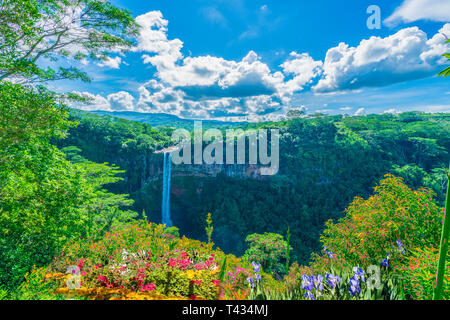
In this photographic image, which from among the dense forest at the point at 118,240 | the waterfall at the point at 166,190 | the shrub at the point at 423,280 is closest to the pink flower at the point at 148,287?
the dense forest at the point at 118,240

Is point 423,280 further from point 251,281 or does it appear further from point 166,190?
point 166,190

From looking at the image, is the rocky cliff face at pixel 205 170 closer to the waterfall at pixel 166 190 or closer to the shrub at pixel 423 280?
the waterfall at pixel 166 190

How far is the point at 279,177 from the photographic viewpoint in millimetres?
35406

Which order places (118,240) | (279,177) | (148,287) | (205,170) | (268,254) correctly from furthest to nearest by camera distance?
1. (205,170)
2. (279,177)
3. (268,254)
4. (118,240)
5. (148,287)

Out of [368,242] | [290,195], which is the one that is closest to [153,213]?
[290,195]

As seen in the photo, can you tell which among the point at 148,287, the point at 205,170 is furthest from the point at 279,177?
the point at 148,287

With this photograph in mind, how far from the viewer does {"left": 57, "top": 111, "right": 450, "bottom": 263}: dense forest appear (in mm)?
32469

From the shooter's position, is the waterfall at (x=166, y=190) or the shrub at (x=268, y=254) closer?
the shrub at (x=268, y=254)

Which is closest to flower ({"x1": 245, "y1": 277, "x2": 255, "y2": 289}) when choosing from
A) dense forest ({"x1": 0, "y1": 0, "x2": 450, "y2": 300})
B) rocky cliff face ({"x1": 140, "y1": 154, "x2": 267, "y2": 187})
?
dense forest ({"x1": 0, "y1": 0, "x2": 450, "y2": 300})

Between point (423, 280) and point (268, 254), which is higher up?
point (423, 280)

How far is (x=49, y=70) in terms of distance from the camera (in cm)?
394

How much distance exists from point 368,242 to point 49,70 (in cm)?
892

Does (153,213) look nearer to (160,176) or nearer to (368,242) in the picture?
(160,176)

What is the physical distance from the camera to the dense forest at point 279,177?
32469mm
